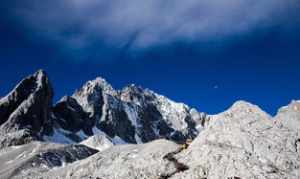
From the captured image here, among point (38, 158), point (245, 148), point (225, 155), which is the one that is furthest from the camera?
point (38, 158)

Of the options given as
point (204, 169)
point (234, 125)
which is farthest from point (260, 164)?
point (234, 125)

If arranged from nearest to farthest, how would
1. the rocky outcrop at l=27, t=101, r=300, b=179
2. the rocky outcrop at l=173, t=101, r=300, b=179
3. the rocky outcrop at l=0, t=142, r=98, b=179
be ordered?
1. the rocky outcrop at l=173, t=101, r=300, b=179
2. the rocky outcrop at l=27, t=101, r=300, b=179
3. the rocky outcrop at l=0, t=142, r=98, b=179

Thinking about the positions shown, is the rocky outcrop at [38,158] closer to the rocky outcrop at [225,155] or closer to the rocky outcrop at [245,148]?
the rocky outcrop at [225,155]

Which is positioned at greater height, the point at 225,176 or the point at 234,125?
the point at 234,125

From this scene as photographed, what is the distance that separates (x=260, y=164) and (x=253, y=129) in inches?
321

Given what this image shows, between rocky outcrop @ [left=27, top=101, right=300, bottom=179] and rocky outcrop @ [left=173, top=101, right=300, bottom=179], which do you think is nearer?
rocky outcrop @ [left=173, top=101, right=300, bottom=179]

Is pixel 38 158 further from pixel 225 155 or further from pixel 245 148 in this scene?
pixel 245 148

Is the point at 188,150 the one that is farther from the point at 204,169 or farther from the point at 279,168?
the point at 279,168

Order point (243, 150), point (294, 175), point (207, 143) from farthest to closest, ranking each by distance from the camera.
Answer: point (207, 143)
point (243, 150)
point (294, 175)

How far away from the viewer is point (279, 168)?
41.3 metres

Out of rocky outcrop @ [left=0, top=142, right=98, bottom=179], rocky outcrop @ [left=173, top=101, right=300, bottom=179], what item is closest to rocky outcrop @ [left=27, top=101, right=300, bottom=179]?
rocky outcrop @ [left=173, top=101, right=300, bottom=179]

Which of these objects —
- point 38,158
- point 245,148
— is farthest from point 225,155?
point 38,158

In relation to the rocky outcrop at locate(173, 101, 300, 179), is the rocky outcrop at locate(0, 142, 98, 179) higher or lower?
higher

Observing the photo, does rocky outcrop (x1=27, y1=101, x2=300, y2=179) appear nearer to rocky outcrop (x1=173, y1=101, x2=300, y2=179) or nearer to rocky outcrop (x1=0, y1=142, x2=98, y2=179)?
rocky outcrop (x1=173, y1=101, x2=300, y2=179)
